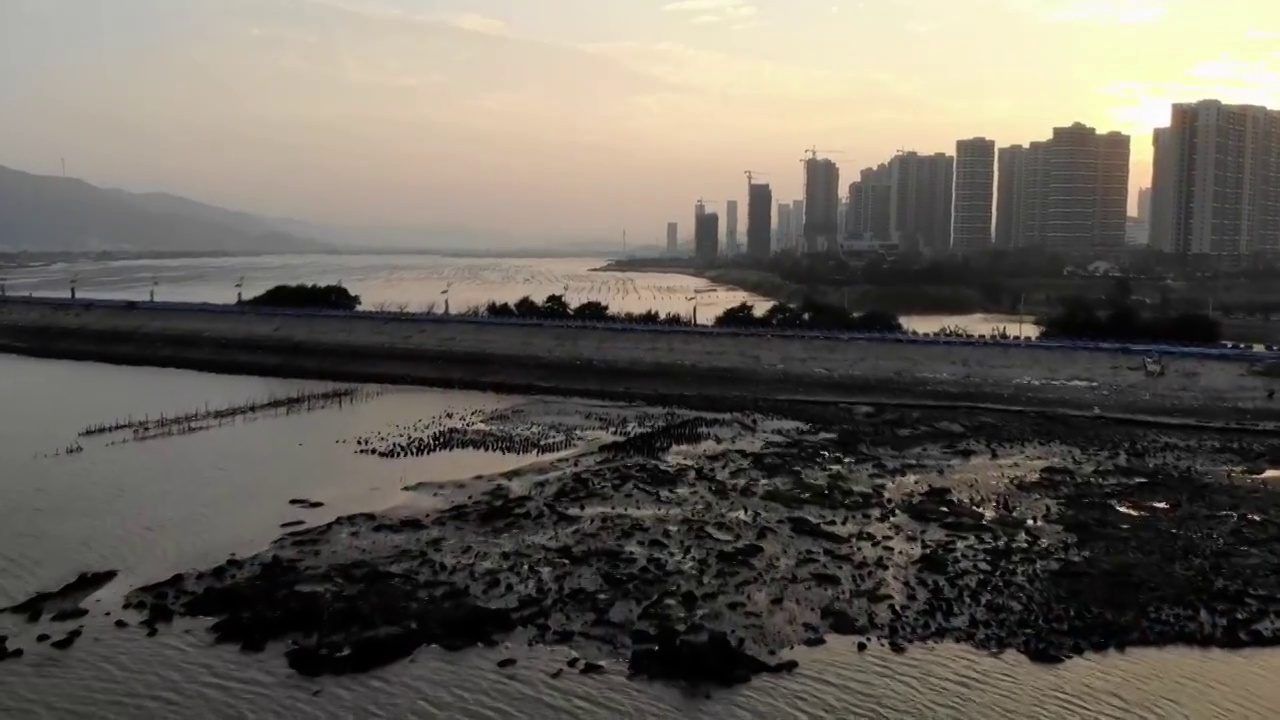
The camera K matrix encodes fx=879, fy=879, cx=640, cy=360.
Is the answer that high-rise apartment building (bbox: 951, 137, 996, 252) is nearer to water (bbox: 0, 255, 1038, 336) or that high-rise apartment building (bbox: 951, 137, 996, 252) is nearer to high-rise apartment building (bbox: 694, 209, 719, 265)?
water (bbox: 0, 255, 1038, 336)

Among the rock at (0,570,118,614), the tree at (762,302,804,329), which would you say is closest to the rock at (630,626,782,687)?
the rock at (0,570,118,614)

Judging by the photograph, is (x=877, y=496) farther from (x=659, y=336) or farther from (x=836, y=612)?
(x=659, y=336)

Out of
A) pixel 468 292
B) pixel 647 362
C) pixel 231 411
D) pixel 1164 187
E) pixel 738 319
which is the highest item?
pixel 1164 187

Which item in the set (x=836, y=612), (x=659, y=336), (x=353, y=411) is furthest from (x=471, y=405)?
(x=836, y=612)

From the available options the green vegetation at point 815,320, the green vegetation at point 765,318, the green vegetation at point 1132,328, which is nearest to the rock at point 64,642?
the green vegetation at point 765,318

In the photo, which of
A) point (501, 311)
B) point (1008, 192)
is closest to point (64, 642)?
point (501, 311)

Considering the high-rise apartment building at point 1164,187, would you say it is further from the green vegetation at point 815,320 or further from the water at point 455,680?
the water at point 455,680

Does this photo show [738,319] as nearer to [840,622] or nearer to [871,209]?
[840,622]
